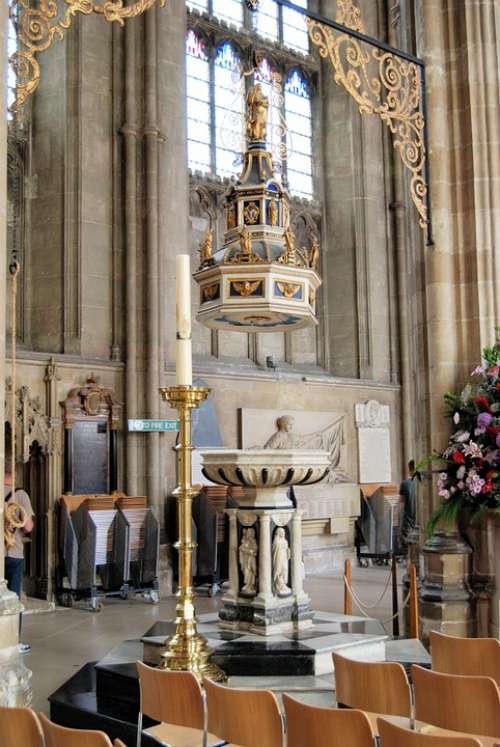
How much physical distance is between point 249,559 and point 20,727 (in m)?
3.23

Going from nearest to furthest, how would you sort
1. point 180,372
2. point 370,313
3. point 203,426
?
point 180,372, point 203,426, point 370,313

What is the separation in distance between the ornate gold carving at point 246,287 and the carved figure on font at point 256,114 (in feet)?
4.12

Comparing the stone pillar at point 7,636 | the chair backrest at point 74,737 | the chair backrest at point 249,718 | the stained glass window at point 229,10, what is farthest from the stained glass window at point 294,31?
the chair backrest at point 74,737

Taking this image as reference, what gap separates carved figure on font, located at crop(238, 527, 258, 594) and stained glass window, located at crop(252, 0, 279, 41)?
12.8 metres

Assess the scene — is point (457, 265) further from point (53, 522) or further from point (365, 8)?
point (365, 8)

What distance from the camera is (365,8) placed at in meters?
16.8

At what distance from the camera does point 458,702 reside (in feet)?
12.0

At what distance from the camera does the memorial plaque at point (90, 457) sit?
12.1 meters

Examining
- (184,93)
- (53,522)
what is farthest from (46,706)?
(184,93)

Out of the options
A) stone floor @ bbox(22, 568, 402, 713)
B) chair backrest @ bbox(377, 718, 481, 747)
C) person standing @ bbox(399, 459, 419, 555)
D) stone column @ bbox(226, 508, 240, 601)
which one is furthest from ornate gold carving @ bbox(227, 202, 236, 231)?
person standing @ bbox(399, 459, 419, 555)

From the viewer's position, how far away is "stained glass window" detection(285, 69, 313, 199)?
16938 millimetres

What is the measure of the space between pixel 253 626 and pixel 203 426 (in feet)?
24.0

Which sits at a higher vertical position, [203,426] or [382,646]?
[203,426]

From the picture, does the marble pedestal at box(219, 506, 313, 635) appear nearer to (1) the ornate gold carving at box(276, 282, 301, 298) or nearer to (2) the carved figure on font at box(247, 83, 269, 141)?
(1) the ornate gold carving at box(276, 282, 301, 298)
